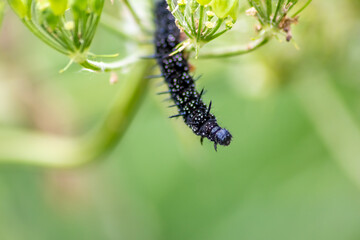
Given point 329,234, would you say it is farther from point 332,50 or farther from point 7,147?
point 7,147

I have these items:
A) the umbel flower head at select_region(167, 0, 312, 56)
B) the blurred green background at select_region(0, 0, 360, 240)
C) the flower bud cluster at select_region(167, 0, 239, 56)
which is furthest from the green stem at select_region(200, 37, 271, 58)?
the blurred green background at select_region(0, 0, 360, 240)

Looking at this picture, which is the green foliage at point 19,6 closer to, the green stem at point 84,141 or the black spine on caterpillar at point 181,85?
the black spine on caterpillar at point 181,85

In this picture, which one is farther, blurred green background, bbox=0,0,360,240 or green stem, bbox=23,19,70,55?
blurred green background, bbox=0,0,360,240

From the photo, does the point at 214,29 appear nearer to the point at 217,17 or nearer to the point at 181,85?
the point at 217,17

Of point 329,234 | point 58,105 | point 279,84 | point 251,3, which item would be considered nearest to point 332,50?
point 279,84

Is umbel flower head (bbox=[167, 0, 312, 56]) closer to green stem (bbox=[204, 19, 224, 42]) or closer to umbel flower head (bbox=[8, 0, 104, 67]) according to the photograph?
green stem (bbox=[204, 19, 224, 42])
